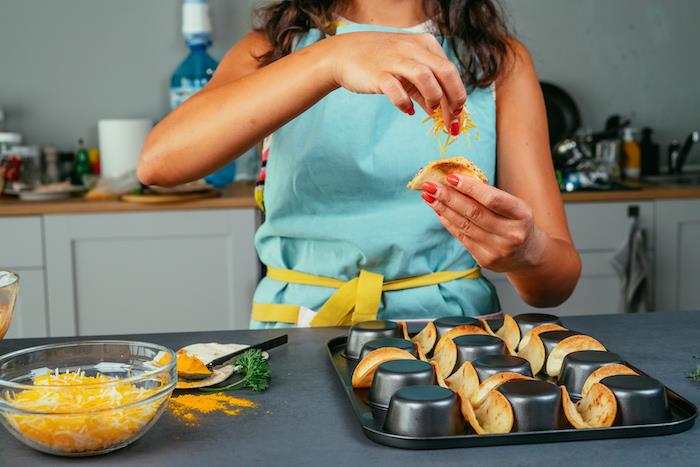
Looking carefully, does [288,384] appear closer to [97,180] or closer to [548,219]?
[548,219]

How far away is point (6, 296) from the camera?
97cm

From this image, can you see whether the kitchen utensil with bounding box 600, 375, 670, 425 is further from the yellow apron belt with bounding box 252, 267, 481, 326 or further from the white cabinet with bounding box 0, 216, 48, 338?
the white cabinet with bounding box 0, 216, 48, 338

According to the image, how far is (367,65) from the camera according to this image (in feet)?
3.44

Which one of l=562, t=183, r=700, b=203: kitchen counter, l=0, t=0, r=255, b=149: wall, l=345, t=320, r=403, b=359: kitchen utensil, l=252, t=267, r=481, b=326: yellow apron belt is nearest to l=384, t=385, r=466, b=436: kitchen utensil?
l=345, t=320, r=403, b=359: kitchen utensil

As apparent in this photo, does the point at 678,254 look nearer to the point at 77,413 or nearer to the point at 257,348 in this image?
the point at 257,348

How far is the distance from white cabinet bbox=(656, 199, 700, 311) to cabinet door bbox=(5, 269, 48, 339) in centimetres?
192

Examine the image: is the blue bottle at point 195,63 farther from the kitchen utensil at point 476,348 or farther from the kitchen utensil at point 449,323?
the kitchen utensil at point 476,348

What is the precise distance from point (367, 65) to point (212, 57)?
7.30ft

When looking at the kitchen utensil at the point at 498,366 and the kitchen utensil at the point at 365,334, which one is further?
the kitchen utensil at the point at 365,334

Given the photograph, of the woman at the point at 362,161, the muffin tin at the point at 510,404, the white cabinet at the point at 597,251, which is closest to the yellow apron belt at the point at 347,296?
the woman at the point at 362,161

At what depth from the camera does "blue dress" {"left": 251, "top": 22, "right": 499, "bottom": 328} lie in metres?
1.41

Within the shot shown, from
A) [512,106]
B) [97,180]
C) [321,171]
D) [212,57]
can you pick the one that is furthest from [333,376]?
[212,57]

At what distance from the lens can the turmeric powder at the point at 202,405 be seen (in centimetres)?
88

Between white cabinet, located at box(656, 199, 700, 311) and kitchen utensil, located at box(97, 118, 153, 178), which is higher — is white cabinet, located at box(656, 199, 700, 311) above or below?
below
